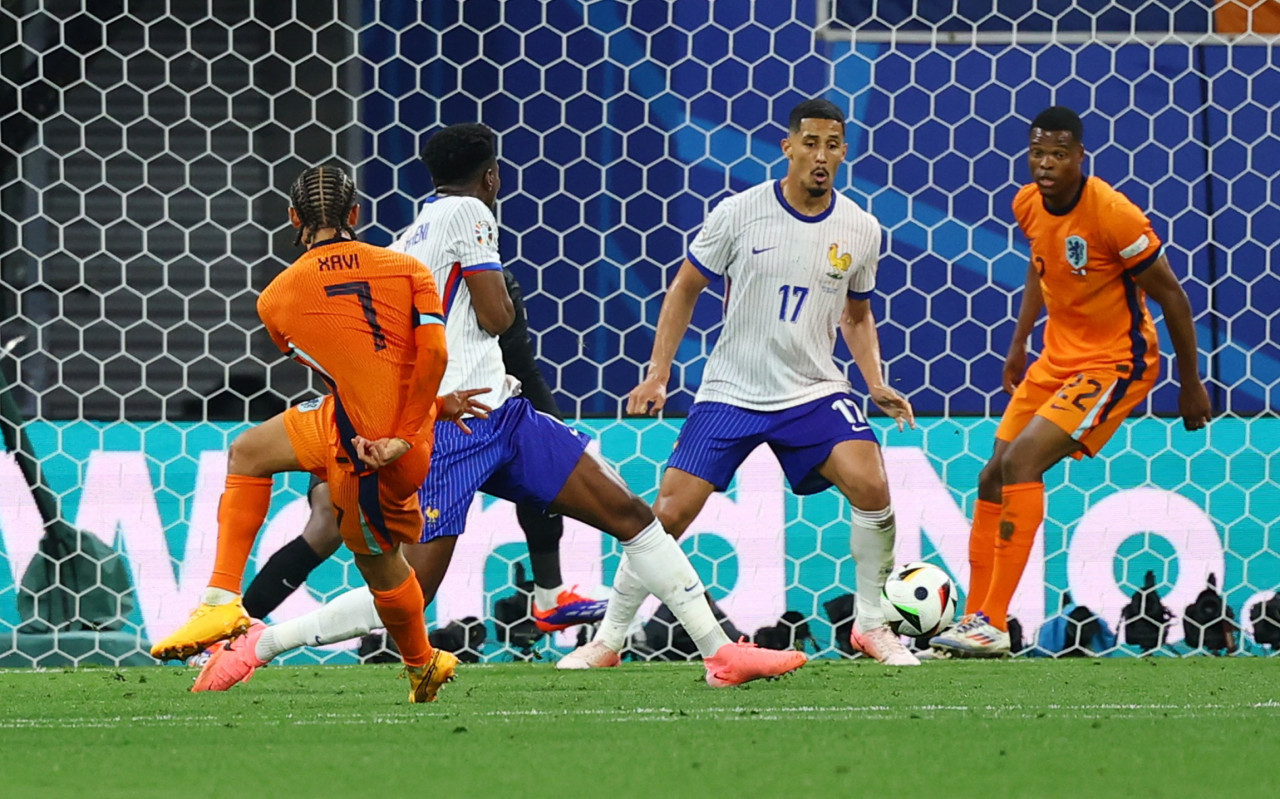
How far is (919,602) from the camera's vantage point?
241 inches

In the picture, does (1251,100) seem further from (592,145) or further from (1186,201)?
(592,145)

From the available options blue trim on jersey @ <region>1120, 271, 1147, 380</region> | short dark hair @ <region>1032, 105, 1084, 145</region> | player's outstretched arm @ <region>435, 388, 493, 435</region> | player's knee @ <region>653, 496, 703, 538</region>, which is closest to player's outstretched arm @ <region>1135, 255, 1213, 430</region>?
blue trim on jersey @ <region>1120, 271, 1147, 380</region>

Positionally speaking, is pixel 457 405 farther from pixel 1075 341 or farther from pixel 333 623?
pixel 1075 341

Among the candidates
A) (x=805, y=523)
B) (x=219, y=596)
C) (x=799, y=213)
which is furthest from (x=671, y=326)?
(x=219, y=596)

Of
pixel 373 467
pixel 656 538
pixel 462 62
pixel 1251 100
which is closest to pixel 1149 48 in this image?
pixel 1251 100

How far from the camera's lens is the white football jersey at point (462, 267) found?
17.2 feet

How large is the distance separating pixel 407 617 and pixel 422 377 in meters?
0.61

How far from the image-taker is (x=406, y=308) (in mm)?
4355

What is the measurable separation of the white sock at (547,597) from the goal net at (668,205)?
0.28 metres

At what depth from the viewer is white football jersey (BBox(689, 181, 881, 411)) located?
6094mm

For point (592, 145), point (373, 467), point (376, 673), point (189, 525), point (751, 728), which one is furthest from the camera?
point (592, 145)

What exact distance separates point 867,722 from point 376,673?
7.77 ft

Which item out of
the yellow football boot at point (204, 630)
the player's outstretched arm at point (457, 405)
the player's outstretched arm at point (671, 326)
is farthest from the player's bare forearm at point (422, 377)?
the player's outstretched arm at point (671, 326)

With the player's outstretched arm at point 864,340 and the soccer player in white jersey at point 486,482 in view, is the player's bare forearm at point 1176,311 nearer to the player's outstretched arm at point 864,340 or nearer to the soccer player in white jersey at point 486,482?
the player's outstretched arm at point 864,340
